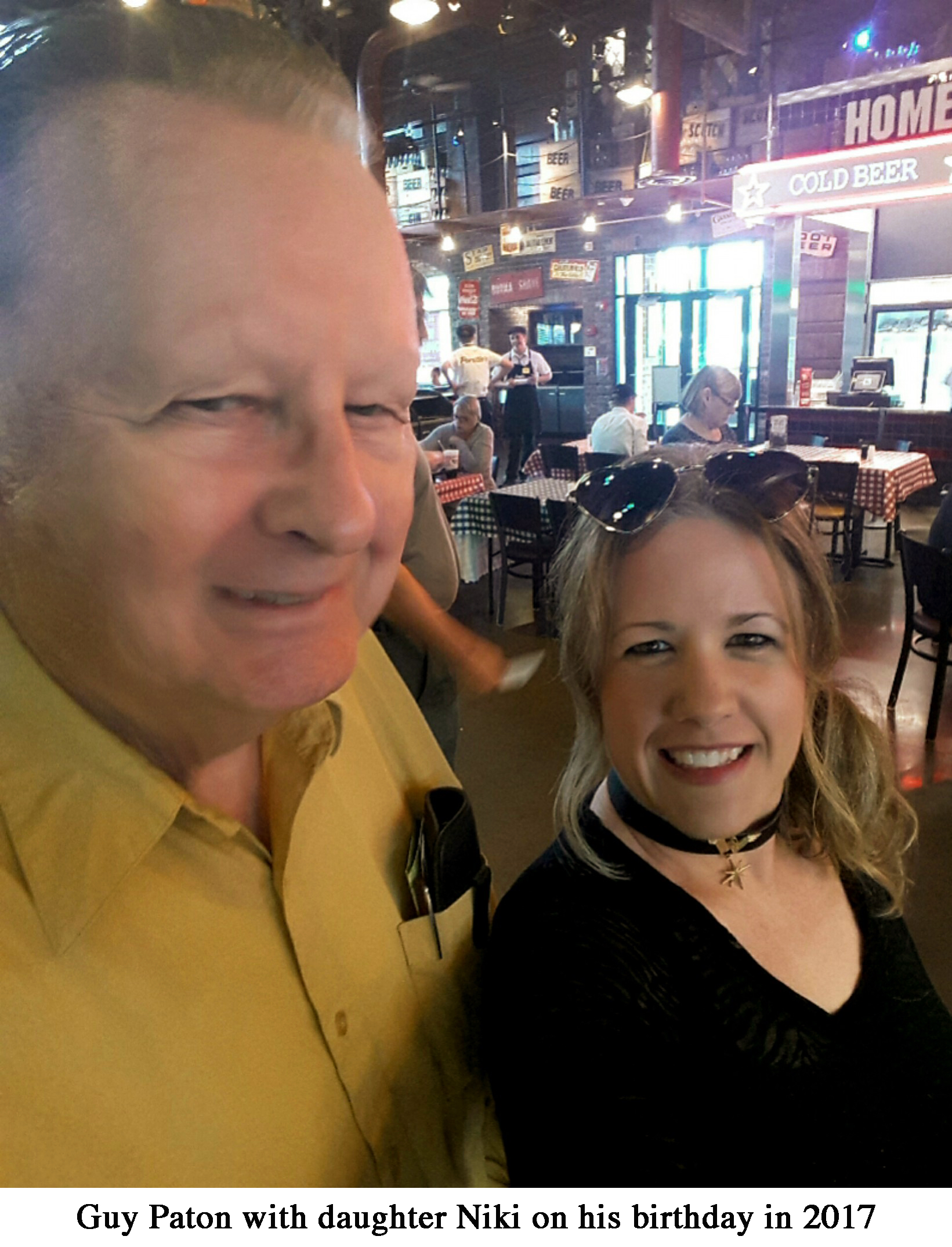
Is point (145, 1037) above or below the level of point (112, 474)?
below

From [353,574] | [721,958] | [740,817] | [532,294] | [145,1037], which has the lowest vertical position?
[721,958]

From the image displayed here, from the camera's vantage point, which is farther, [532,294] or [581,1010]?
[532,294]

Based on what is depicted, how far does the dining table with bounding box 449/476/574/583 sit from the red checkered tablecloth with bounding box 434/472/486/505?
0.04 meters

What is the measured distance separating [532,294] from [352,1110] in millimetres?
12432

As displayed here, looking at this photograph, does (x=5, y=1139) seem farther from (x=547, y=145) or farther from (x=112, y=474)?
(x=547, y=145)

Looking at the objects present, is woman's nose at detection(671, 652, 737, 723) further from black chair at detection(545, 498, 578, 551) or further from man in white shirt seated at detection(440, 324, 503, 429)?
man in white shirt seated at detection(440, 324, 503, 429)

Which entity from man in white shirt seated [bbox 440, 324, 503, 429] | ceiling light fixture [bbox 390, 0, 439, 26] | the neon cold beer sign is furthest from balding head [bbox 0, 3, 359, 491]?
the neon cold beer sign

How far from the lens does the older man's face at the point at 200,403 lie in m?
0.38

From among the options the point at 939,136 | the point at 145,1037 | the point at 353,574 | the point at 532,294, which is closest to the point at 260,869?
the point at 145,1037

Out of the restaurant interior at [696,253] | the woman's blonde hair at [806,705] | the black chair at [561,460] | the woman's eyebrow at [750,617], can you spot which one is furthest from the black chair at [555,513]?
the woman's eyebrow at [750,617]

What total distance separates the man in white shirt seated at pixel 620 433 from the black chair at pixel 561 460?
0.82ft

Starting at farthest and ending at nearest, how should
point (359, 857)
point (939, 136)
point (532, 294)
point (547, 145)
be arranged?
point (532, 294) → point (547, 145) → point (939, 136) → point (359, 857)

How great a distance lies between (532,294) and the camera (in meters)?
11.9

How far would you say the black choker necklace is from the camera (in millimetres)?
931
